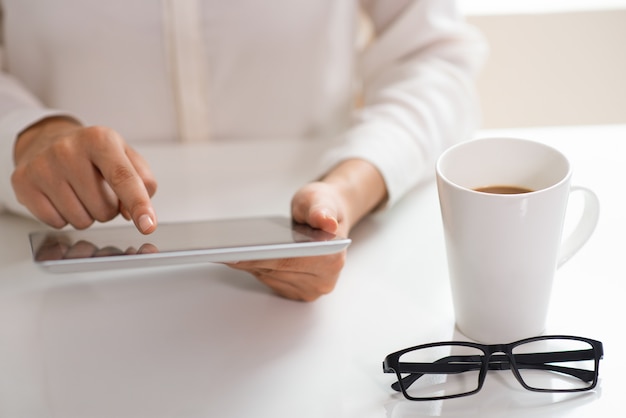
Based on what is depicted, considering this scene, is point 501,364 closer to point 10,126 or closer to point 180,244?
point 180,244

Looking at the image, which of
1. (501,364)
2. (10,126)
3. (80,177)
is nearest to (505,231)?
(501,364)

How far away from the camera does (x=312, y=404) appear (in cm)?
56

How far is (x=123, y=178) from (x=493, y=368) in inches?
13.7

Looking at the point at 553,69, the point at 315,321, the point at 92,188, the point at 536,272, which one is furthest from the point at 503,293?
the point at 553,69

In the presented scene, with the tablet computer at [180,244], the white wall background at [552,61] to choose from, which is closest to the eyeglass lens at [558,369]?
the tablet computer at [180,244]

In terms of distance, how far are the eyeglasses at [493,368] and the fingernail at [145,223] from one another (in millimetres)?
215

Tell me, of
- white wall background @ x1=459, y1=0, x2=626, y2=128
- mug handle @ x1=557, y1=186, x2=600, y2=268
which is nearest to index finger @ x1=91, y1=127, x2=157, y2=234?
mug handle @ x1=557, y1=186, x2=600, y2=268

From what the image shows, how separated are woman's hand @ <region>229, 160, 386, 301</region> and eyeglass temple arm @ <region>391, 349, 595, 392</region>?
12cm

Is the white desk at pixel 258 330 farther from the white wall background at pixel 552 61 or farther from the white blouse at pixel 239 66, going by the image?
the white wall background at pixel 552 61

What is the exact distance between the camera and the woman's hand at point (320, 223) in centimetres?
63

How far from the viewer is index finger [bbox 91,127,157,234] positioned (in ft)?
2.01

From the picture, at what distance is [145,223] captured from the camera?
60 centimetres

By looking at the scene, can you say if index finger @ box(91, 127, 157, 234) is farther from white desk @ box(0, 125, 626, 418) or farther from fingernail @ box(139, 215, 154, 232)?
white desk @ box(0, 125, 626, 418)

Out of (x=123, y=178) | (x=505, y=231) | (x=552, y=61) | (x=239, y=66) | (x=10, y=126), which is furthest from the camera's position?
(x=552, y=61)
